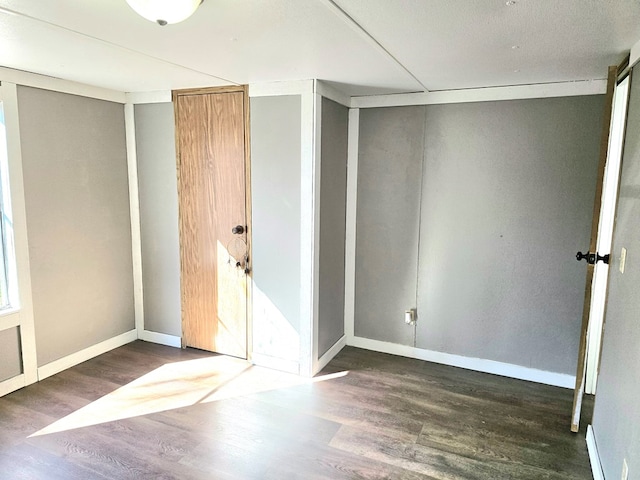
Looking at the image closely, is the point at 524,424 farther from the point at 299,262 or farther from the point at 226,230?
the point at 226,230

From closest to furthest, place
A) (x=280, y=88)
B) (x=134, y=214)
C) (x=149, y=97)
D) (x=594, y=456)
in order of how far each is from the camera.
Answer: (x=594, y=456)
(x=280, y=88)
(x=149, y=97)
(x=134, y=214)

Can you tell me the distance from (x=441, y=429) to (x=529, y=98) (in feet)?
7.94

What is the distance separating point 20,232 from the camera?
9.96ft

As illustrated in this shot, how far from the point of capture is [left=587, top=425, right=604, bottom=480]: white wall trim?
217 centimetres

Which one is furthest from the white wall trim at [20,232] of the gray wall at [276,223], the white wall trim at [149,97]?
the gray wall at [276,223]

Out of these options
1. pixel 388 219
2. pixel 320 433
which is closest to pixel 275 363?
pixel 320 433

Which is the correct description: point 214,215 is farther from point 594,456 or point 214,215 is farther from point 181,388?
point 594,456

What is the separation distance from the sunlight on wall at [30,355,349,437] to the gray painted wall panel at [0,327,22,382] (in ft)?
2.19

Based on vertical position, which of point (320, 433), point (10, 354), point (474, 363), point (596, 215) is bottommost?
point (320, 433)

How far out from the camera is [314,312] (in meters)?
3.28

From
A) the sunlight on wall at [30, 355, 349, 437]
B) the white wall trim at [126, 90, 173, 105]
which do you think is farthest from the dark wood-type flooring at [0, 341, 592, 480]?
the white wall trim at [126, 90, 173, 105]

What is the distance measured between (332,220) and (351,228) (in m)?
0.36

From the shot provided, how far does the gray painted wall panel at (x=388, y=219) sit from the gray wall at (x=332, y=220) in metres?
0.18

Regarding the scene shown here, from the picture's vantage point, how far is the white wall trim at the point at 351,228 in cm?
370
